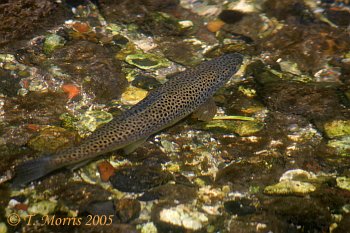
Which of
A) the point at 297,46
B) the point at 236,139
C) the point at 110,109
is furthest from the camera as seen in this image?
the point at 297,46

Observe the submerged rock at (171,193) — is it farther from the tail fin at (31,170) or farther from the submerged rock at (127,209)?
the tail fin at (31,170)

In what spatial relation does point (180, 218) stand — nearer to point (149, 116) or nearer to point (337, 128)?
point (149, 116)

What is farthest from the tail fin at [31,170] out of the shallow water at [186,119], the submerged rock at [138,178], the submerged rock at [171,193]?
the submerged rock at [171,193]

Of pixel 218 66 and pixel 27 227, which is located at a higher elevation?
pixel 218 66

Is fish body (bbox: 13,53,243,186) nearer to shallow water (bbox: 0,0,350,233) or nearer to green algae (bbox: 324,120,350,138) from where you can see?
shallow water (bbox: 0,0,350,233)

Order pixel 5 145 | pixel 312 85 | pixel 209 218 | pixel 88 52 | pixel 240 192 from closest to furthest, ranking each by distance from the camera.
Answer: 1. pixel 209 218
2. pixel 240 192
3. pixel 5 145
4. pixel 312 85
5. pixel 88 52

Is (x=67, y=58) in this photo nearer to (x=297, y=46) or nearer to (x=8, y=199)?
(x=8, y=199)

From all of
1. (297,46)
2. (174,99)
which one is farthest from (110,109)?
(297,46)
